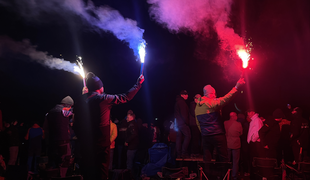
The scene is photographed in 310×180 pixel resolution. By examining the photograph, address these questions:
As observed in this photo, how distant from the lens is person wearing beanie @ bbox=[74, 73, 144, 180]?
3637 millimetres

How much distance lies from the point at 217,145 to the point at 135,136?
13.0 ft

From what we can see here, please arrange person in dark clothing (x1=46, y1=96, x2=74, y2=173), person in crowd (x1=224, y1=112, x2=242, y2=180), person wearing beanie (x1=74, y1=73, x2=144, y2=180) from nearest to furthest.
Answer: person wearing beanie (x1=74, y1=73, x2=144, y2=180) → person in dark clothing (x1=46, y1=96, x2=74, y2=173) → person in crowd (x1=224, y1=112, x2=242, y2=180)

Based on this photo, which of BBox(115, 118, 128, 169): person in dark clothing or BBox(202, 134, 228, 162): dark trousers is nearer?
BBox(202, 134, 228, 162): dark trousers

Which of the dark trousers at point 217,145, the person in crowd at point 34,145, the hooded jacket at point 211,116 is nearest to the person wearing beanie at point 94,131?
the hooded jacket at point 211,116

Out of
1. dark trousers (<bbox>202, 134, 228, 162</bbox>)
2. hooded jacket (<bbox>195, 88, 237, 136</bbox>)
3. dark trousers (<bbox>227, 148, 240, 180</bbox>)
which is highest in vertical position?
hooded jacket (<bbox>195, 88, 237, 136</bbox>)


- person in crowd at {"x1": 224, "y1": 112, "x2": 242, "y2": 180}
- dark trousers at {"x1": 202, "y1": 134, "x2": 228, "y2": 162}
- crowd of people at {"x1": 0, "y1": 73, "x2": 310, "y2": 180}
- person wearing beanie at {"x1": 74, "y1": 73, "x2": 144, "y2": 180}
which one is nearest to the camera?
person wearing beanie at {"x1": 74, "y1": 73, "x2": 144, "y2": 180}

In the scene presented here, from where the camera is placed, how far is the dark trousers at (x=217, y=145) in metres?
4.84

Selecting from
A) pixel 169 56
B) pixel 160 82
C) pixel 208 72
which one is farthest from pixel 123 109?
pixel 208 72

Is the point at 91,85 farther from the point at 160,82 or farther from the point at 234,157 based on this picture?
the point at 160,82

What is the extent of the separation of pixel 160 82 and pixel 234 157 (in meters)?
12.2

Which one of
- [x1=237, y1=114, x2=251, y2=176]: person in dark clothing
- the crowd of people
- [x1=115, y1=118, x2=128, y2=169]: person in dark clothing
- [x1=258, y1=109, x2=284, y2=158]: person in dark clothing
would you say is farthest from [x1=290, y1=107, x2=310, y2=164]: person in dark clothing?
[x1=115, y1=118, x2=128, y2=169]: person in dark clothing

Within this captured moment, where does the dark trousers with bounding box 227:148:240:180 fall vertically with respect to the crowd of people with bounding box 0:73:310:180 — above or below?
below

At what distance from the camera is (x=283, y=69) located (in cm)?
1181

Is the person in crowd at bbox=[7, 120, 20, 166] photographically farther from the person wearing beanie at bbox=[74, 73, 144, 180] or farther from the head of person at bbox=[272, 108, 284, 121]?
the head of person at bbox=[272, 108, 284, 121]
